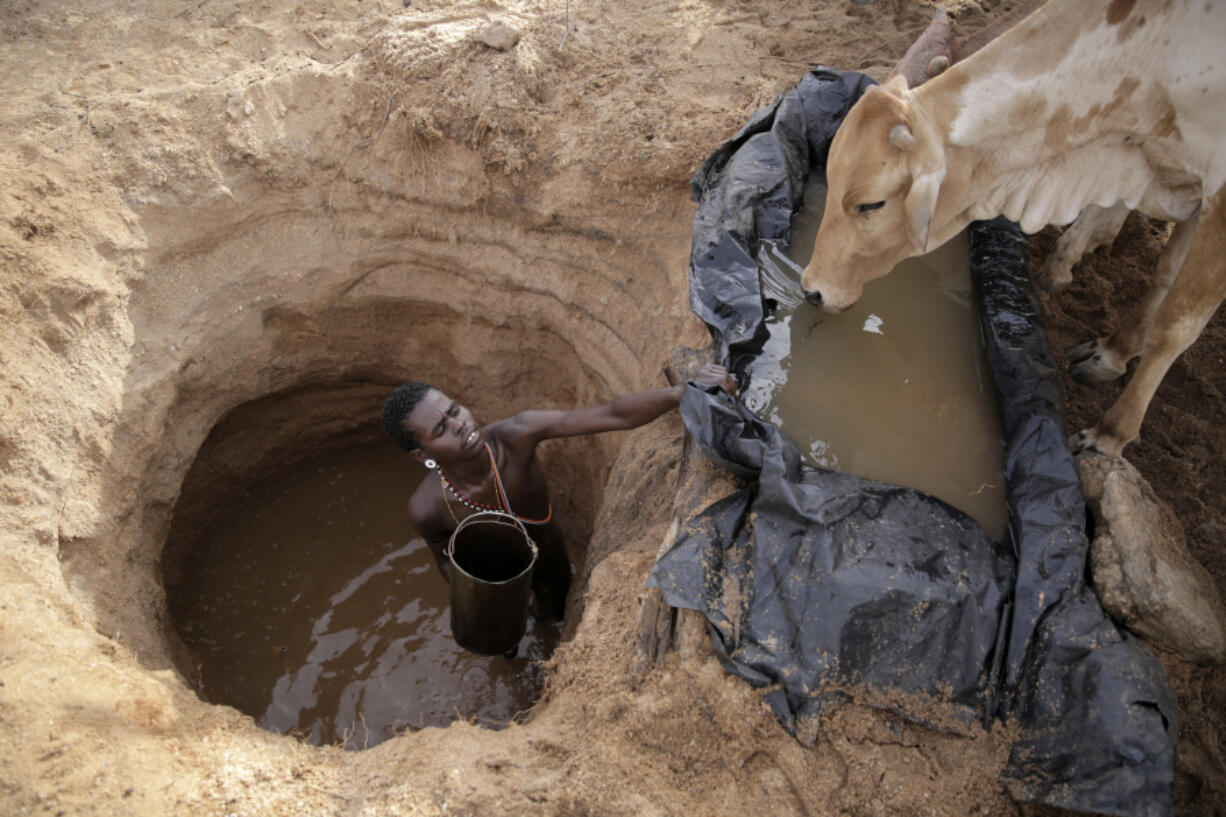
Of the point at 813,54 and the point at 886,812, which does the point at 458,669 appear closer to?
the point at 886,812

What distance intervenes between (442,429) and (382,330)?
1.90 m

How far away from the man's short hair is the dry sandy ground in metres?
0.96

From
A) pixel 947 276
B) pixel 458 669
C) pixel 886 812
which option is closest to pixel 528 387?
pixel 458 669

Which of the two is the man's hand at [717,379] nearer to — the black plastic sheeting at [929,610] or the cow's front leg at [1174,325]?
the black plastic sheeting at [929,610]

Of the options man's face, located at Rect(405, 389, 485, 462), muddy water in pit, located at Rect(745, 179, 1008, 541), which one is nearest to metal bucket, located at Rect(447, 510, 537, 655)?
man's face, located at Rect(405, 389, 485, 462)

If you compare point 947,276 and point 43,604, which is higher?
point 947,276

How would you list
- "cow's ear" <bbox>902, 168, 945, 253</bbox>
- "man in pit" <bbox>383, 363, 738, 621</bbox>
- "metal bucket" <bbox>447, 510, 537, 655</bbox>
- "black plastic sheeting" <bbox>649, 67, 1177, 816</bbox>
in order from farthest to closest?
"man in pit" <bbox>383, 363, 738, 621</bbox> < "metal bucket" <bbox>447, 510, 537, 655</bbox> < "cow's ear" <bbox>902, 168, 945, 253</bbox> < "black plastic sheeting" <bbox>649, 67, 1177, 816</bbox>

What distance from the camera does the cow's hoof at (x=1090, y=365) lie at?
125 inches

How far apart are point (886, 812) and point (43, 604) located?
3.07 meters

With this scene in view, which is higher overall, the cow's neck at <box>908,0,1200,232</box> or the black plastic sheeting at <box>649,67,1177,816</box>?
the cow's neck at <box>908,0,1200,232</box>

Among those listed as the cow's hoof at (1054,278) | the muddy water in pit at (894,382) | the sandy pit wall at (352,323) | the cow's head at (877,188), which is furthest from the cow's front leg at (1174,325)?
the sandy pit wall at (352,323)

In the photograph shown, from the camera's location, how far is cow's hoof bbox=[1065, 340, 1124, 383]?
3.17 metres

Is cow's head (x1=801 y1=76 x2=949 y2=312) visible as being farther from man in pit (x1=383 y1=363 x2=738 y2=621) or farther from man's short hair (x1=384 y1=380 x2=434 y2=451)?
man's short hair (x1=384 y1=380 x2=434 y2=451)

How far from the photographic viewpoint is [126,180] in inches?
152
